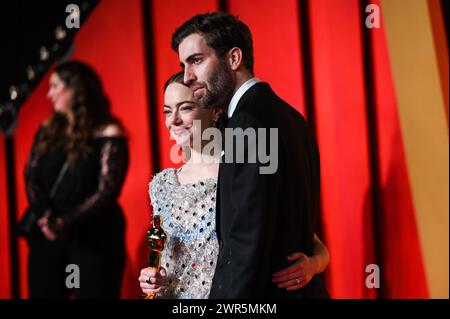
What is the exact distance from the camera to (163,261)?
7.08 ft

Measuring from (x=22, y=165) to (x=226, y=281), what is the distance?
2.12 meters

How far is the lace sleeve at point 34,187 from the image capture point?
3.12m

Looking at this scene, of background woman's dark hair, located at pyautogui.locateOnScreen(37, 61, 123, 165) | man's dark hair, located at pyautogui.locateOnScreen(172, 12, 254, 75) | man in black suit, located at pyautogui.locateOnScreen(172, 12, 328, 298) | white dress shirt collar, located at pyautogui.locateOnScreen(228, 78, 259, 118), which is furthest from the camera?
background woman's dark hair, located at pyautogui.locateOnScreen(37, 61, 123, 165)

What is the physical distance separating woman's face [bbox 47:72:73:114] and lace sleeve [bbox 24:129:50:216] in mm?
159

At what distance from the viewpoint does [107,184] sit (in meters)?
3.05

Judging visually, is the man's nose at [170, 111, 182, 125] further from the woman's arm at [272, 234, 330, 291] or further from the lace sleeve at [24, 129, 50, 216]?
the lace sleeve at [24, 129, 50, 216]

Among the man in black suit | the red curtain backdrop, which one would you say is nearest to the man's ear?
the man in black suit

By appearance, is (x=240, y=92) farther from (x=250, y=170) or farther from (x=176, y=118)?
(x=176, y=118)

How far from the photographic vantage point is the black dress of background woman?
9.99ft

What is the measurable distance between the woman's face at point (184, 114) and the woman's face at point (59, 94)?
1.14 metres

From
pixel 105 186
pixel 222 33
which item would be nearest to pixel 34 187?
pixel 105 186

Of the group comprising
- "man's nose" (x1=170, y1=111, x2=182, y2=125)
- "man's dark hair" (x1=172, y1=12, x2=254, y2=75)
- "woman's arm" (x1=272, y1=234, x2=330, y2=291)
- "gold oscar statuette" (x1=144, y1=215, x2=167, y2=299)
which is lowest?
"woman's arm" (x1=272, y1=234, x2=330, y2=291)
